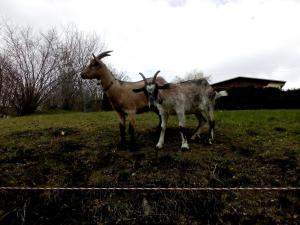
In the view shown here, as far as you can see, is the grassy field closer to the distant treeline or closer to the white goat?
the white goat

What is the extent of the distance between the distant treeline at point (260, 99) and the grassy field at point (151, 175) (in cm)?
933

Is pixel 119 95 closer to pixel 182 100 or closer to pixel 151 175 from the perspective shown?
pixel 182 100

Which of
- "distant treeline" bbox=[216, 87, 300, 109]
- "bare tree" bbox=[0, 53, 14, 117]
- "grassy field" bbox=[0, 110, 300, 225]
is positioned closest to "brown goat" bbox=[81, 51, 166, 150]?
"grassy field" bbox=[0, 110, 300, 225]

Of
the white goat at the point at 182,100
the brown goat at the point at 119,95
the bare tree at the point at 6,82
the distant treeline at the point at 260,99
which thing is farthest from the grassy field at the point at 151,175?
the bare tree at the point at 6,82

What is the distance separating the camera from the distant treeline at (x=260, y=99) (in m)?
18.5

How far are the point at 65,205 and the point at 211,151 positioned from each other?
3.35 meters

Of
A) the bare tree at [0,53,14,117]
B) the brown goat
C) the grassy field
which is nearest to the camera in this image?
the grassy field

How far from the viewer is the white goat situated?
758 cm

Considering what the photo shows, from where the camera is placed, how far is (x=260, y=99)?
62.3 feet

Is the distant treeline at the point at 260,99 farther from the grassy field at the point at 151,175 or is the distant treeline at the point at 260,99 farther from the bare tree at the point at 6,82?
the bare tree at the point at 6,82

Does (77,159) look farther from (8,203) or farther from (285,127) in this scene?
(285,127)

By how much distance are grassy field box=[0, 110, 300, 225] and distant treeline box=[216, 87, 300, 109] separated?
9331 millimetres

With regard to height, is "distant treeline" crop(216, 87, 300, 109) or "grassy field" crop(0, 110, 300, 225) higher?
"distant treeline" crop(216, 87, 300, 109)

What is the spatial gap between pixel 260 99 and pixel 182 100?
12.2 metres
